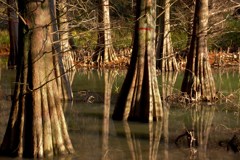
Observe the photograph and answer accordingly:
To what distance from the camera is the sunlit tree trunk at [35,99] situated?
23.1ft

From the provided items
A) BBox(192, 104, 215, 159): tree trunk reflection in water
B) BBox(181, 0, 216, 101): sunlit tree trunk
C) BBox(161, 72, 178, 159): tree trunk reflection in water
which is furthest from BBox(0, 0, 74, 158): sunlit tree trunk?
BBox(181, 0, 216, 101): sunlit tree trunk

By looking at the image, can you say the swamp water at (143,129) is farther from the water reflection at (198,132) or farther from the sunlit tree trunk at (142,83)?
the sunlit tree trunk at (142,83)

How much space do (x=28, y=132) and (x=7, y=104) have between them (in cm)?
503

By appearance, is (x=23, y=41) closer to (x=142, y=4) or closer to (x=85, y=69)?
(x=142, y=4)

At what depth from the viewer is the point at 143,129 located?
9.21m

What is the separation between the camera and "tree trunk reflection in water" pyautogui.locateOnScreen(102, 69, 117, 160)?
786 cm

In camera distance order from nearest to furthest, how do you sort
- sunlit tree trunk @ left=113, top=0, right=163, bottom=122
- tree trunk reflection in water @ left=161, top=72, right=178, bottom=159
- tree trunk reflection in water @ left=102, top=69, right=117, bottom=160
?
tree trunk reflection in water @ left=102, top=69, right=117, bottom=160, tree trunk reflection in water @ left=161, top=72, right=178, bottom=159, sunlit tree trunk @ left=113, top=0, right=163, bottom=122

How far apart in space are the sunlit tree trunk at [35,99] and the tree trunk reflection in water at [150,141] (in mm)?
1005

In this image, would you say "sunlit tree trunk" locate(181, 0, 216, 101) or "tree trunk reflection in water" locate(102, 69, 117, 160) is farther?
"sunlit tree trunk" locate(181, 0, 216, 101)

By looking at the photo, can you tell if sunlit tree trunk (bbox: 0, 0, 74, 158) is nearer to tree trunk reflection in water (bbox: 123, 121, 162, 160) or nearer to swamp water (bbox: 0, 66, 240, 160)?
swamp water (bbox: 0, 66, 240, 160)

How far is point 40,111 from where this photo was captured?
23.2ft

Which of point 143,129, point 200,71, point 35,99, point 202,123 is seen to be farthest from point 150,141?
point 200,71

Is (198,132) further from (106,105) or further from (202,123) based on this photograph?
(106,105)

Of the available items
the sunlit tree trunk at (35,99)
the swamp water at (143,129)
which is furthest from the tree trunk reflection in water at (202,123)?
the sunlit tree trunk at (35,99)
